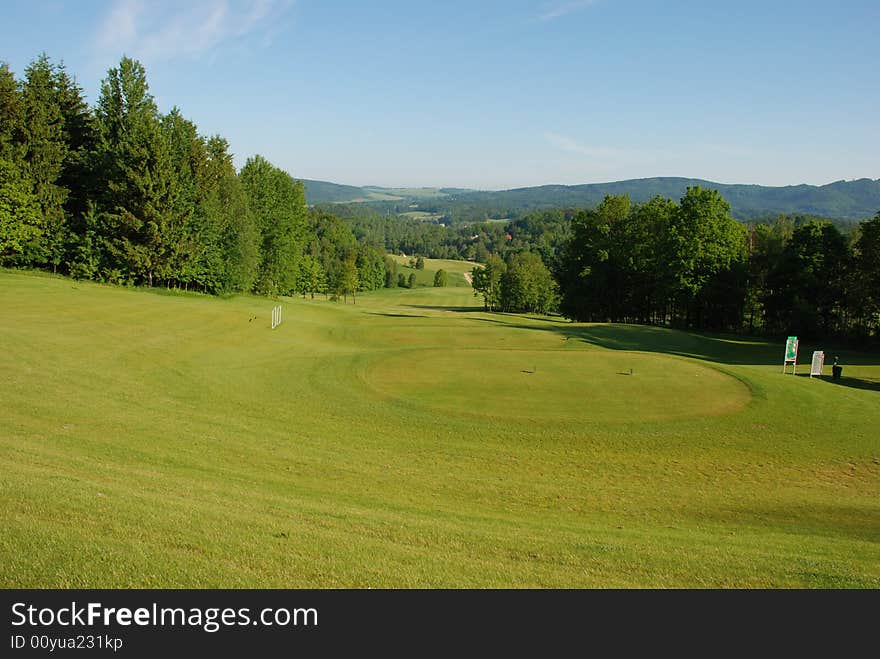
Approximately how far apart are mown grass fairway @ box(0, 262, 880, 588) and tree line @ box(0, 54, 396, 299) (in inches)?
773

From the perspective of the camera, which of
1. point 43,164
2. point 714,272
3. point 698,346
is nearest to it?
point 698,346

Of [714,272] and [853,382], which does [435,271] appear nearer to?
[714,272]

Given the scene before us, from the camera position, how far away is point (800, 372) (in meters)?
34.3

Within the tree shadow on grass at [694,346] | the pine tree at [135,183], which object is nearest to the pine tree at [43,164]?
the pine tree at [135,183]

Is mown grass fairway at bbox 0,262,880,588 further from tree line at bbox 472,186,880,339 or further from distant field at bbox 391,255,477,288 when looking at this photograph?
distant field at bbox 391,255,477,288

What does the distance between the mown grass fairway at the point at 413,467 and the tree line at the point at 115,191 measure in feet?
64.4

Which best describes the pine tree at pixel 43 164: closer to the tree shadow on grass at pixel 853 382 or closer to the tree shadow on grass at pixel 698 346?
the tree shadow on grass at pixel 698 346

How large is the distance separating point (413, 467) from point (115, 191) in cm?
4441

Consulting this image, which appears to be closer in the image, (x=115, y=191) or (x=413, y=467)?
(x=413, y=467)

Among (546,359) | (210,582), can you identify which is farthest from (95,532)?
(546,359)

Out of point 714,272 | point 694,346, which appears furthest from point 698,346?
point 714,272

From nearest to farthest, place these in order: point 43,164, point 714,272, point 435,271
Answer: point 43,164 → point 714,272 → point 435,271

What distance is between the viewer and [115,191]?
47531 millimetres
